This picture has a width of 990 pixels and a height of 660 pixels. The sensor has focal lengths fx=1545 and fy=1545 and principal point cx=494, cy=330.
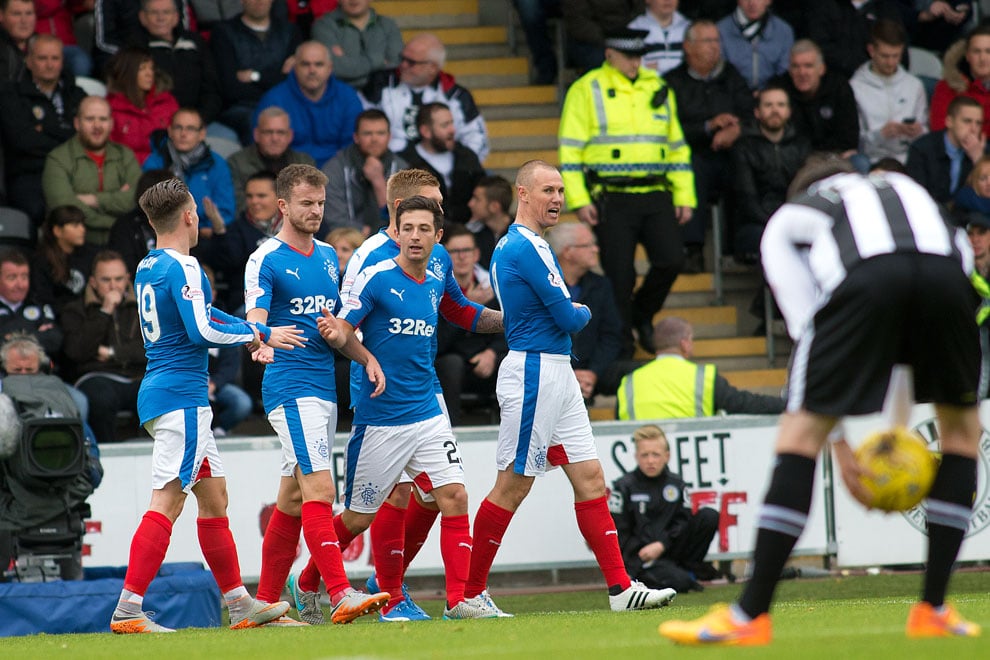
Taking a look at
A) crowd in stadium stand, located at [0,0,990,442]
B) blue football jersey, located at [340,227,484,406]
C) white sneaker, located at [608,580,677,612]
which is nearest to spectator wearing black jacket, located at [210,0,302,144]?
crowd in stadium stand, located at [0,0,990,442]

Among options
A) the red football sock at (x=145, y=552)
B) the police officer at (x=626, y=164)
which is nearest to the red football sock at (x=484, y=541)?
the red football sock at (x=145, y=552)

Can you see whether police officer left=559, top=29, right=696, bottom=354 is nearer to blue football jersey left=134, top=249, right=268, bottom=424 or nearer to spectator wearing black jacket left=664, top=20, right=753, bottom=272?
spectator wearing black jacket left=664, top=20, right=753, bottom=272

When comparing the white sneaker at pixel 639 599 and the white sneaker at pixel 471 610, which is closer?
the white sneaker at pixel 639 599

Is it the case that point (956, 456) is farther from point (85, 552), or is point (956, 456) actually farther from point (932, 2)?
point (932, 2)

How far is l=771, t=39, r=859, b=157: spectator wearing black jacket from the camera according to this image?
15359 mm

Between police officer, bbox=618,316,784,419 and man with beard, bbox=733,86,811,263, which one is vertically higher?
man with beard, bbox=733,86,811,263

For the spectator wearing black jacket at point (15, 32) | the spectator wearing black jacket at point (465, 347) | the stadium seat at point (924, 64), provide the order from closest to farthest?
the spectator wearing black jacket at point (465, 347) → the spectator wearing black jacket at point (15, 32) → the stadium seat at point (924, 64)

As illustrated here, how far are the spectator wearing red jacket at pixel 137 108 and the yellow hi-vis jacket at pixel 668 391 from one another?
5.24 meters

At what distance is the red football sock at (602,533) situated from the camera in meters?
8.69

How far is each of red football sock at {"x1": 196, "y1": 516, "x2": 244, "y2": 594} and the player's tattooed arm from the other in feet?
6.23

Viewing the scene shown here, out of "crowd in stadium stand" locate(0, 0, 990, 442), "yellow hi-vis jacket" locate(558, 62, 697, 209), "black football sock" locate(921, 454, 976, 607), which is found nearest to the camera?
"black football sock" locate(921, 454, 976, 607)

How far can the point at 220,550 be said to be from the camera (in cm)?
851

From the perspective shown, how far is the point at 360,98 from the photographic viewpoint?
14977 millimetres

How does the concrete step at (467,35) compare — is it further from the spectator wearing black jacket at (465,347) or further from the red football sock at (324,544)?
the red football sock at (324,544)
